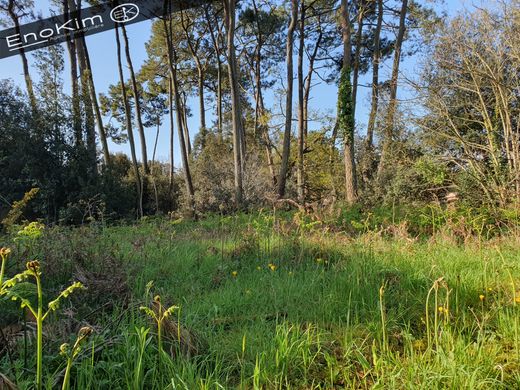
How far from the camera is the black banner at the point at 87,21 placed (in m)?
13.5

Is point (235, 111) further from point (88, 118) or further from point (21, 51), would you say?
point (21, 51)

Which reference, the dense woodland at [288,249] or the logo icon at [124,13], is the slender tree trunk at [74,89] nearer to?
the dense woodland at [288,249]

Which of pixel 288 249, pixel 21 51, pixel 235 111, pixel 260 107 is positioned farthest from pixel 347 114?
pixel 21 51

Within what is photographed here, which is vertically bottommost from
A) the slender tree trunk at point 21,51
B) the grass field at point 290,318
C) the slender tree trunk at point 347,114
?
the grass field at point 290,318

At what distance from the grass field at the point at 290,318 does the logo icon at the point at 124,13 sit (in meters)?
14.4

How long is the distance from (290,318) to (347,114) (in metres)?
10.6

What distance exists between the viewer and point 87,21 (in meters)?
14.8

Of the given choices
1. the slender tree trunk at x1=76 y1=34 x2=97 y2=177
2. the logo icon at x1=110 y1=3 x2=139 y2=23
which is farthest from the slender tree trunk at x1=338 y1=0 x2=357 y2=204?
the logo icon at x1=110 y1=3 x2=139 y2=23

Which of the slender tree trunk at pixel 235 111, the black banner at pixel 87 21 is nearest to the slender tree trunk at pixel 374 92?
the slender tree trunk at pixel 235 111

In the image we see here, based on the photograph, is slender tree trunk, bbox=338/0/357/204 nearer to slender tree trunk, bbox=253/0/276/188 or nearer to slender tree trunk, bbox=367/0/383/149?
slender tree trunk, bbox=367/0/383/149

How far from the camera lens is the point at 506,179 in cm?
595

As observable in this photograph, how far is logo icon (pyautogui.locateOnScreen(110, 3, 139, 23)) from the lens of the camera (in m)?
14.9

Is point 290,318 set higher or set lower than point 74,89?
lower

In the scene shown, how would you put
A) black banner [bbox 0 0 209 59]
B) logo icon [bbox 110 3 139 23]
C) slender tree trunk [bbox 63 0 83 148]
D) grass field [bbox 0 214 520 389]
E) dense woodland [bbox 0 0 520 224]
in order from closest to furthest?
1. grass field [bbox 0 214 520 389]
2. dense woodland [bbox 0 0 520 224]
3. slender tree trunk [bbox 63 0 83 148]
4. black banner [bbox 0 0 209 59]
5. logo icon [bbox 110 3 139 23]
